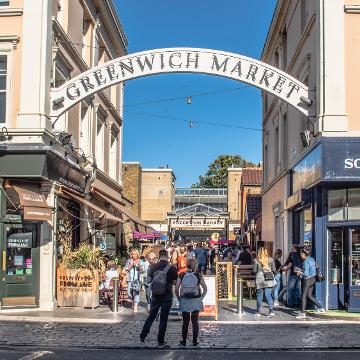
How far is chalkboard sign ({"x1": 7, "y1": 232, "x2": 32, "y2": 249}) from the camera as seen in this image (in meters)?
16.9

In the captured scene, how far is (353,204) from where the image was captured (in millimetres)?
16422

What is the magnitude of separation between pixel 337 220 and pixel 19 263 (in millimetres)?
8259

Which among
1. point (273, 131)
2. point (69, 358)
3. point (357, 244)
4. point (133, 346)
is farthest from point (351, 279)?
point (273, 131)

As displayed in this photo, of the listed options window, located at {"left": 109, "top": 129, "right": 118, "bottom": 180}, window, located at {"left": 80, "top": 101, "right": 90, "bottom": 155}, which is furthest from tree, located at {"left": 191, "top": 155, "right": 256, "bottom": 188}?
window, located at {"left": 80, "top": 101, "right": 90, "bottom": 155}

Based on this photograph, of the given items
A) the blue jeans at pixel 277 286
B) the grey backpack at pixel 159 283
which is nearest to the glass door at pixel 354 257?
the blue jeans at pixel 277 286

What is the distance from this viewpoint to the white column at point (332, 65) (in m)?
16.6

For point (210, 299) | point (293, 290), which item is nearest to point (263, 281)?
point (210, 299)

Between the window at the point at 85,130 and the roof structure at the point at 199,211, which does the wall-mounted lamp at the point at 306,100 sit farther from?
the roof structure at the point at 199,211

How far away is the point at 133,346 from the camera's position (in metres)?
11.3

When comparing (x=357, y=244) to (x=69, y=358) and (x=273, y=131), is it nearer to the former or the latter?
(x=69, y=358)

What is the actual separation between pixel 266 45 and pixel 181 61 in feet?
44.4

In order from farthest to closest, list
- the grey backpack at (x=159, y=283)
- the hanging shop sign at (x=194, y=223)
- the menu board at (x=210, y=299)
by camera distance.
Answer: the hanging shop sign at (x=194, y=223) < the menu board at (x=210, y=299) < the grey backpack at (x=159, y=283)

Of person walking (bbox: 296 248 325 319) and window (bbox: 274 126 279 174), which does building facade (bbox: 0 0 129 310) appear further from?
window (bbox: 274 126 279 174)

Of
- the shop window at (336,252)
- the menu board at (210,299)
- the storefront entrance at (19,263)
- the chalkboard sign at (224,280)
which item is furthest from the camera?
the chalkboard sign at (224,280)
